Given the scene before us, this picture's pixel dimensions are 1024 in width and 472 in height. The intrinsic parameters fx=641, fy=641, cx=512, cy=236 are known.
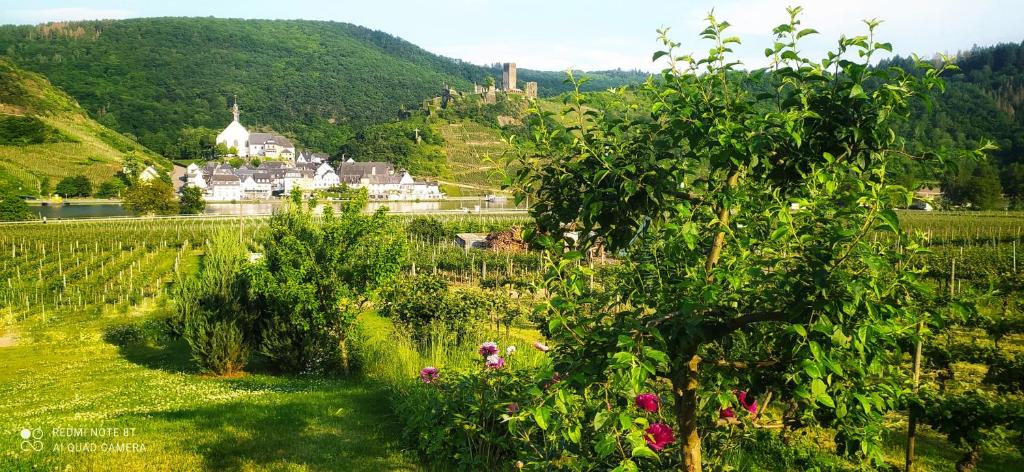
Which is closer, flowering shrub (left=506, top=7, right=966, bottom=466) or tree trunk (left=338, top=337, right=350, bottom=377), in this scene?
flowering shrub (left=506, top=7, right=966, bottom=466)

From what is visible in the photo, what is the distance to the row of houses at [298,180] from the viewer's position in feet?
342

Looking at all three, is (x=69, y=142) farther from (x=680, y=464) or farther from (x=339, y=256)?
(x=680, y=464)

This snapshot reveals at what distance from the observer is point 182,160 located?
13088 cm

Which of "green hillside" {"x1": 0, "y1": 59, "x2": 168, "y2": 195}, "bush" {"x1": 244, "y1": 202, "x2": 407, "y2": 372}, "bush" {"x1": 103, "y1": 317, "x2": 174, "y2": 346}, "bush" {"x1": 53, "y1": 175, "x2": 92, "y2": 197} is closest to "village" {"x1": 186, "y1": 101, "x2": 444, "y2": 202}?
"green hillside" {"x1": 0, "y1": 59, "x2": 168, "y2": 195}

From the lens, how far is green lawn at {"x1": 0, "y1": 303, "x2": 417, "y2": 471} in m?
7.04

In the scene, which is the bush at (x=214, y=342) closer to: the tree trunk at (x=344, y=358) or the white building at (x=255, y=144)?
the tree trunk at (x=344, y=358)

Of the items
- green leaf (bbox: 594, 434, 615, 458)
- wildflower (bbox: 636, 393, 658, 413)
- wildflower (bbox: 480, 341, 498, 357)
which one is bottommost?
wildflower (bbox: 480, 341, 498, 357)

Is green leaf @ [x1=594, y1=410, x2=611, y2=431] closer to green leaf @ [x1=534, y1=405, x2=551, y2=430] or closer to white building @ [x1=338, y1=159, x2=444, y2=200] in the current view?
green leaf @ [x1=534, y1=405, x2=551, y2=430]

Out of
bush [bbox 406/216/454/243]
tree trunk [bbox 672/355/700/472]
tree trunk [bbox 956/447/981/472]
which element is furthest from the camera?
bush [bbox 406/216/454/243]

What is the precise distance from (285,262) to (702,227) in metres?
9.25

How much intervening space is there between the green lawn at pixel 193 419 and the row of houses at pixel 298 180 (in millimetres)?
93505

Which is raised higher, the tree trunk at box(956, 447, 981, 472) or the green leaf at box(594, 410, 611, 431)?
the green leaf at box(594, 410, 611, 431)

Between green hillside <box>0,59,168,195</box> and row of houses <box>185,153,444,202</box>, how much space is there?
12757 millimetres

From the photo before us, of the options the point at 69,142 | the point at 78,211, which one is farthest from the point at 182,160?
the point at 78,211
